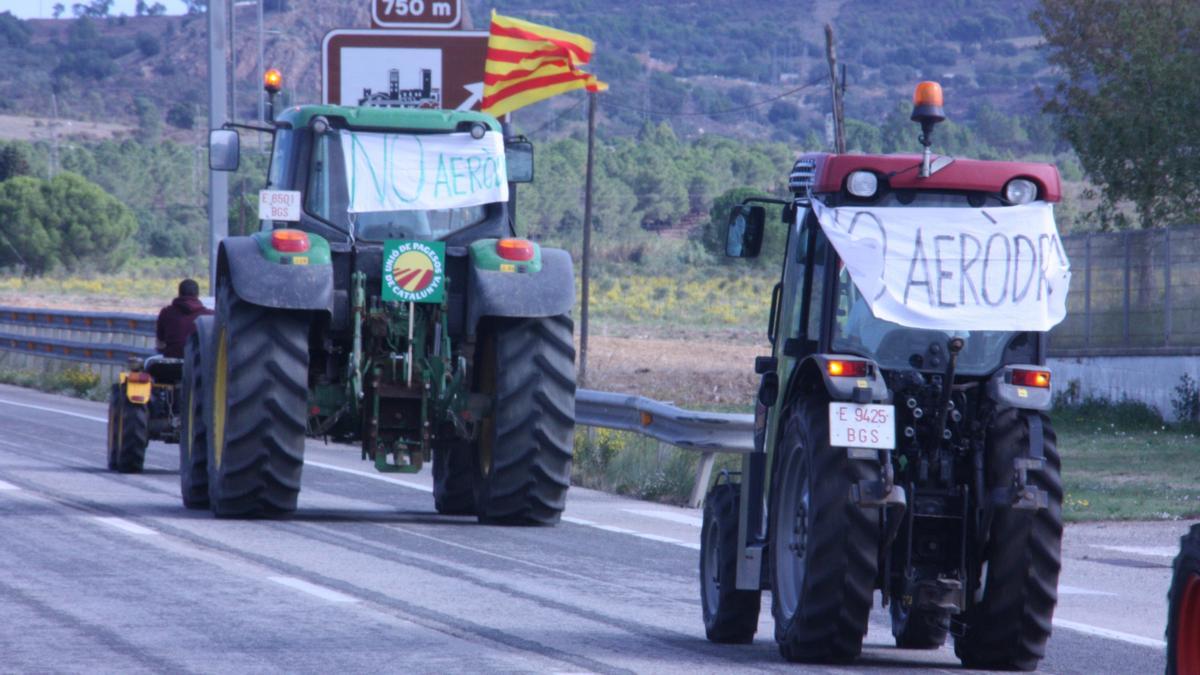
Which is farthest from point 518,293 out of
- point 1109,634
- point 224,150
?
point 1109,634

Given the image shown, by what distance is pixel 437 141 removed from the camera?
47.6 feet

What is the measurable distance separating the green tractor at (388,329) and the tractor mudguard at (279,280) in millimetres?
13

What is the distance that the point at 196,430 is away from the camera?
14.3 m

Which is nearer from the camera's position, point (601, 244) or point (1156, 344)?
point (1156, 344)

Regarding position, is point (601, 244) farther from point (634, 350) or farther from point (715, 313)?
point (634, 350)

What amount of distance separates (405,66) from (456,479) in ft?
30.6

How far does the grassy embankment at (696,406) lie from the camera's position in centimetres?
1658

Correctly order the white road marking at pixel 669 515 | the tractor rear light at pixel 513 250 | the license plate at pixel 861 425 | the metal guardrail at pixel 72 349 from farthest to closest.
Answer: the metal guardrail at pixel 72 349
the white road marking at pixel 669 515
the tractor rear light at pixel 513 250
the license plate at pixel 861 425

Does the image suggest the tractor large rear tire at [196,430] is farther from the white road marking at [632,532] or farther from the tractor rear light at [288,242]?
the white road marking at [632,532]

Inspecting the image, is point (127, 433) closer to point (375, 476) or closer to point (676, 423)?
point (375, 476)

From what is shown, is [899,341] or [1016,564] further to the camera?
[899,341]

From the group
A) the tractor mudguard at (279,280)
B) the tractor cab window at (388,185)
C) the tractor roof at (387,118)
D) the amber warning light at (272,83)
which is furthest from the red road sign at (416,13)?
the tractor mudguard at (279,280)

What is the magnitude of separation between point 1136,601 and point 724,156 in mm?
140244

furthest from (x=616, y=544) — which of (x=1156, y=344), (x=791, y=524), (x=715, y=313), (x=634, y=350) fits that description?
(x=715, y=313)
